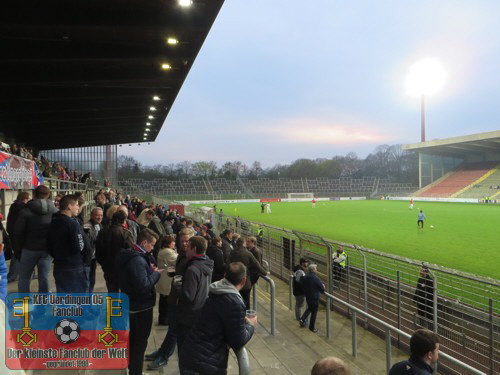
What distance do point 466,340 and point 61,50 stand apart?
11612 millimetres

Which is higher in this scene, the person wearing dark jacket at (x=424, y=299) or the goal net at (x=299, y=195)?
the person wearing dark jacket at (x=424, y=299)

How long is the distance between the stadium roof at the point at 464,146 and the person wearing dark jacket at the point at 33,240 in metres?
60.2

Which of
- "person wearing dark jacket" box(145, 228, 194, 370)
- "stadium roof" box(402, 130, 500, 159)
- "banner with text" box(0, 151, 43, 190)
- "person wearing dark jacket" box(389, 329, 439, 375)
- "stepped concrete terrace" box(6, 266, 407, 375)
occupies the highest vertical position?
"stadium roof" box(402, 130, 500, 159)

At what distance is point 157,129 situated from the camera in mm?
26156

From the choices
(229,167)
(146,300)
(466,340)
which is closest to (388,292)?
(466,340)

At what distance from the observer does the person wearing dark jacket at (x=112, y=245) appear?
16.0ft

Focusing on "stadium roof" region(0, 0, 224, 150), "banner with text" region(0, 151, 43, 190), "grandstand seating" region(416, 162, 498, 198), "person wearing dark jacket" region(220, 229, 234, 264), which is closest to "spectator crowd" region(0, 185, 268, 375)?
"person wearing dark jacket" region(220, 229, 234, 264)

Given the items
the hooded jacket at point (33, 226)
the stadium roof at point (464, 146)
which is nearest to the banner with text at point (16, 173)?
the hooded jacket at point (33, 226)

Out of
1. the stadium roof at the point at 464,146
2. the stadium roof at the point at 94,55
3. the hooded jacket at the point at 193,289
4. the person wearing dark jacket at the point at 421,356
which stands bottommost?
the person wearing dark jacket at the point at 421,356

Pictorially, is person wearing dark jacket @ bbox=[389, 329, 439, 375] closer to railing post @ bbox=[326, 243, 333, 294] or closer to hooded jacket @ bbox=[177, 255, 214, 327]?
hooded jacket @ bbox=[177, 255, 214, 327]

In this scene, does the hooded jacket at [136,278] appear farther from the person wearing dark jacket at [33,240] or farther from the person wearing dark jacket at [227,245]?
the person wearing dark jacket at [227,245]

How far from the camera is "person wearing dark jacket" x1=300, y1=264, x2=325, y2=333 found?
7.41 m

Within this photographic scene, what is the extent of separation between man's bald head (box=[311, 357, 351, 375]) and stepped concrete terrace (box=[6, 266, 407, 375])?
2.85 metres

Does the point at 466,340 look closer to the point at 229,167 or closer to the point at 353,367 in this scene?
the point at 353,367
